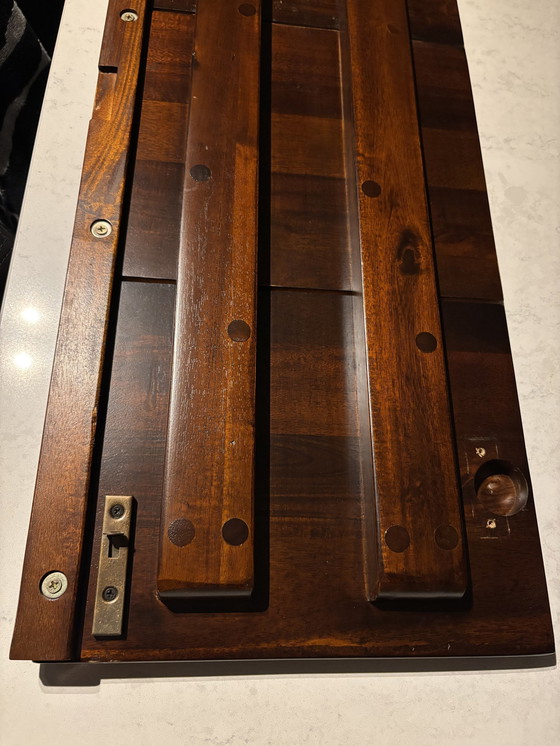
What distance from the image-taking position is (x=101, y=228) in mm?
964

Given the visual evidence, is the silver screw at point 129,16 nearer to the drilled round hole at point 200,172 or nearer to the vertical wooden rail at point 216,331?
the vertical wooden rail at point 216,331

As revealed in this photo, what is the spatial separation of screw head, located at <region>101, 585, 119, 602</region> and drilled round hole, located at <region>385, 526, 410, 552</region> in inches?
14.2

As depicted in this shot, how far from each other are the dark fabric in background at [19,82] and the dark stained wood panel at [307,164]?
0.54 meters

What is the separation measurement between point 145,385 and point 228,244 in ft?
0.84

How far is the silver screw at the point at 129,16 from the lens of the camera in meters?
1.15

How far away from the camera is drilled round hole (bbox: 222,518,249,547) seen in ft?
2.57

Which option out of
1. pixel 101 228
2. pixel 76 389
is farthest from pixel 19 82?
pixel 76 389

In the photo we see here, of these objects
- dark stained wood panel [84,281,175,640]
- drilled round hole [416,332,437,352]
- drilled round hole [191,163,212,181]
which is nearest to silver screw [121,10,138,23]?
drilled round hole [191,163,212,181]

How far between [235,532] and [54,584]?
0.78 feet

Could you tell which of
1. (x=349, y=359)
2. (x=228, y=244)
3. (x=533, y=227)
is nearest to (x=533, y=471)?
(x=349, y=359)

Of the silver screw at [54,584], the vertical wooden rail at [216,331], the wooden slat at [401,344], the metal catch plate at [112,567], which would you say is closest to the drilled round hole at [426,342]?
the wooden slat at [401,344]

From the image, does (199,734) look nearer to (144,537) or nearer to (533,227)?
(144,537)

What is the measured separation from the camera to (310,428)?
913 millimetres

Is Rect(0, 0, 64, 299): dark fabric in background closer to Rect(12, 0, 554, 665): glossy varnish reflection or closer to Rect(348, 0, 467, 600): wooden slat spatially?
Rect(12, 0, 554, 665): glossy varnish reflection
